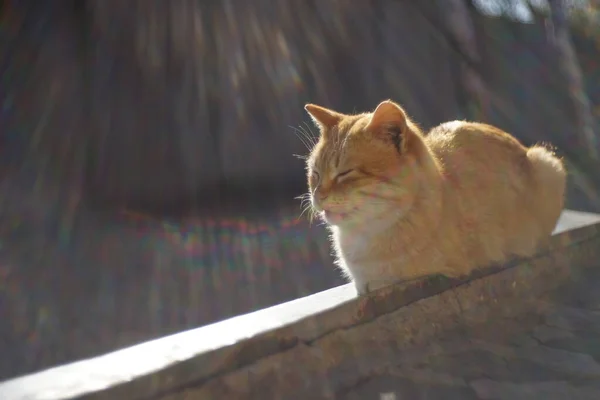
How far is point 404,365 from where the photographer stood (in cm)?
178

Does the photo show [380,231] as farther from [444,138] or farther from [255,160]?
[255,160]

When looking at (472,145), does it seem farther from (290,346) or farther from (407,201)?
(290,346)

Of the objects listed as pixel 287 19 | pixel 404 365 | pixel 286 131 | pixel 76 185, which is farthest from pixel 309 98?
pixel 404 365

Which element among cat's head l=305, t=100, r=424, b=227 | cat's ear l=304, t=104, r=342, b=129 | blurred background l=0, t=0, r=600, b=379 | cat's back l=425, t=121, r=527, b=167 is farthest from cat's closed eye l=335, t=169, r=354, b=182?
blurred background l=0, t=0, r=600, b=379

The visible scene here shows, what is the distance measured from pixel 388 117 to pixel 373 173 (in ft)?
0.69

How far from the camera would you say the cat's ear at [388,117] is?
1929 millimetres

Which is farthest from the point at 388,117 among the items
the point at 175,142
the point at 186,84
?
the point at 175,142

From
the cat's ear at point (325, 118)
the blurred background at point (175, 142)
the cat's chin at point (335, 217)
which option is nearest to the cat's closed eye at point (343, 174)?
the cat's chin at point (335, 217)

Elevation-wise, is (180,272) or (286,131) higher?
(180,272)

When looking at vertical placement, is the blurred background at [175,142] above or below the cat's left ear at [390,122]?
below

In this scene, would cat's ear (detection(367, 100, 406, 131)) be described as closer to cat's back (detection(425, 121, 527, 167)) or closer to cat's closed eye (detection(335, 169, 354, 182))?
cat's closed eye (detection(335, 169, 354, 182))

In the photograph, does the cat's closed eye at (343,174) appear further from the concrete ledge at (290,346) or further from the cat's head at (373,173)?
the concrete ledge at (290,346)

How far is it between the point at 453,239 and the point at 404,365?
0.55 m

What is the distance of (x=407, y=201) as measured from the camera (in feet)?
6.49
